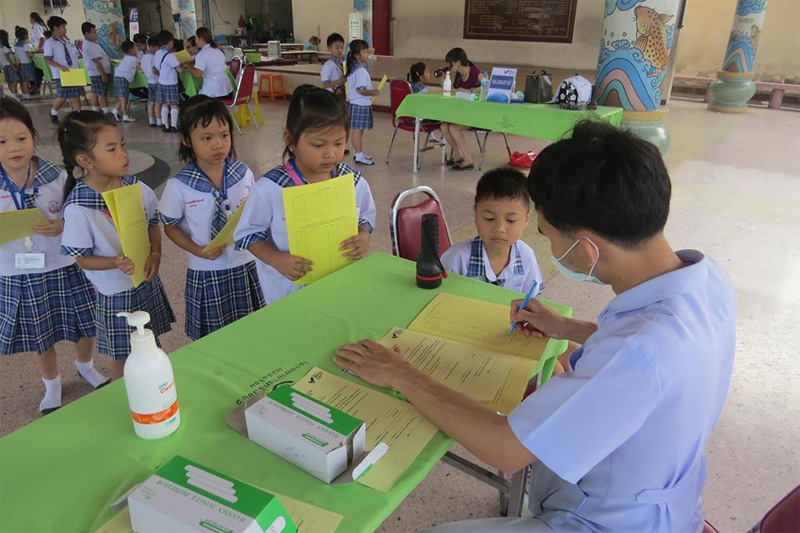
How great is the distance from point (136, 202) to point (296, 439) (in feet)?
3.70

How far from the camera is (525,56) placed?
9969 millimetres

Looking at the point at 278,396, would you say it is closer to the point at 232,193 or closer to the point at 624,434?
the point at 624,434

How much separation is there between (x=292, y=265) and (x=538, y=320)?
0.72 m

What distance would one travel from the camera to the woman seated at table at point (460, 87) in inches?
227

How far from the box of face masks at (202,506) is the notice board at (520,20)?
10.3 m

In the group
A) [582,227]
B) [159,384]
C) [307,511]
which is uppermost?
[582,227]

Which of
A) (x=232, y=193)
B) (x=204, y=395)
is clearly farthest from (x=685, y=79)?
(x=204, y=395)

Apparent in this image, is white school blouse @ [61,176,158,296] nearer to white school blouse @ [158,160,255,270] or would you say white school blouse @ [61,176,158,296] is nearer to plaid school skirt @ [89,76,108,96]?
white school blouse @ [158,160,255,270]

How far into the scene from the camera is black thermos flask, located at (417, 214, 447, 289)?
1.46m

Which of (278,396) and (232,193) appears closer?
(278,396)

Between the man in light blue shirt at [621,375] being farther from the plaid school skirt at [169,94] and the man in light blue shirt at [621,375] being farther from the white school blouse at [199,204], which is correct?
the plaid school skirt at [169,94]

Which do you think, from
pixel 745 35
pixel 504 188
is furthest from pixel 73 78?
pixel 745 35

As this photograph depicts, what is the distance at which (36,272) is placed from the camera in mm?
1885

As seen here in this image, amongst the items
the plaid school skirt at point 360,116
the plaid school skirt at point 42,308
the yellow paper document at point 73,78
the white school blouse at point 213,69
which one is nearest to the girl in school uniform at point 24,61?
the yellow paper document at point 73,78
